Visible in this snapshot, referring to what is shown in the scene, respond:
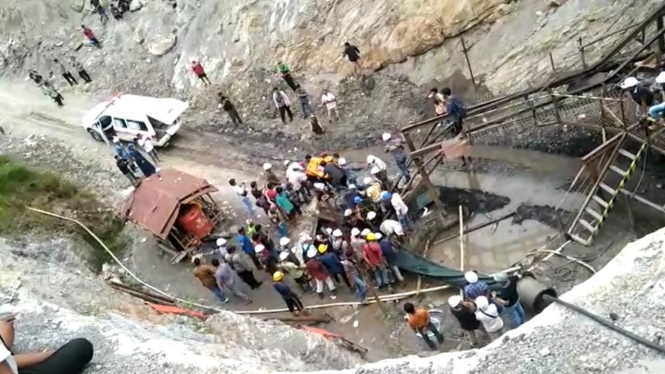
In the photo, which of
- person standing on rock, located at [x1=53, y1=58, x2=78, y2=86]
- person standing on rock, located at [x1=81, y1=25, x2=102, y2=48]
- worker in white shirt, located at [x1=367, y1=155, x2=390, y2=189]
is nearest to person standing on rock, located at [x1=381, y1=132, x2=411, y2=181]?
worker in white shirt, located at [x1=367, y1=155, x2=390, y2=189]

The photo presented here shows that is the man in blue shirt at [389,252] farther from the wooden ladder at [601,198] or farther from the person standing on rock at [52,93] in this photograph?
the person standing on rock at [52,93]

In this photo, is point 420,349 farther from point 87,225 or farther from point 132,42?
point 132,42

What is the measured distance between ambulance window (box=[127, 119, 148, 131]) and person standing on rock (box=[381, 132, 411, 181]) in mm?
9608

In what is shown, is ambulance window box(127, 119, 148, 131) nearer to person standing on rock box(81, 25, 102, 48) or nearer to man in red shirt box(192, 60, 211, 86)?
man in red shirt box(192, 60, 211, 86)

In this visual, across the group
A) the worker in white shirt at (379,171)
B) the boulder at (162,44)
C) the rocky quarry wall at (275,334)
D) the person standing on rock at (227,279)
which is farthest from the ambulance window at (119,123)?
the worker in white shirt at (379,171)

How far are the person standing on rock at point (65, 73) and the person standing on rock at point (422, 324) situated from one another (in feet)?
75.3

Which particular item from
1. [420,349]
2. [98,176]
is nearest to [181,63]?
[98,176]

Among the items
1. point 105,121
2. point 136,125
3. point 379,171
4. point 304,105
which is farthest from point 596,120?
point 105,121

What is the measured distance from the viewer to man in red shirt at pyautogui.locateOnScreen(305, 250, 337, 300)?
1811 cm

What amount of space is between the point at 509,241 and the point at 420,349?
402 centimetres

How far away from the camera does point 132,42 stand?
1287 inches

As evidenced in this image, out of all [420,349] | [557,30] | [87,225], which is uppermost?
[557,30]

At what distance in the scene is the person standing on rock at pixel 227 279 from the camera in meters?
19.2

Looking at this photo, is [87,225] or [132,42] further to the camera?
[132,42]
